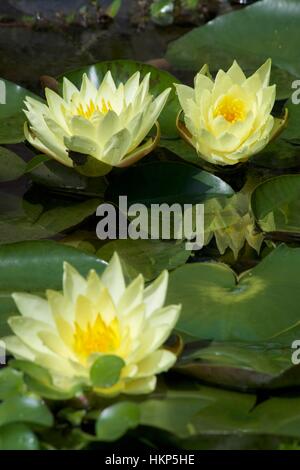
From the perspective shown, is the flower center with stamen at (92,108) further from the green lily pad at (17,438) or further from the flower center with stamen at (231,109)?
the green lily pad at (17,438)

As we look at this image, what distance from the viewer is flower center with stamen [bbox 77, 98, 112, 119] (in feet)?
6.79

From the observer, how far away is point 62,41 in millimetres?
3262

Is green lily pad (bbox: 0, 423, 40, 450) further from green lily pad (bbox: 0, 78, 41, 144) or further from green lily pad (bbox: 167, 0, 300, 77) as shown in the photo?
green lily pad (bbox: 167, 0, 300, 77)

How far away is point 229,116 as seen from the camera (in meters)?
2.11

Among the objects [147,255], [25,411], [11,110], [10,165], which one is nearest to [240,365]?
[25,411]

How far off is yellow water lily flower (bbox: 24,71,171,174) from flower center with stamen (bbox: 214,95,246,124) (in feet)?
0.48

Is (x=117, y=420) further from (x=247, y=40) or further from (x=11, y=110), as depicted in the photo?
(x=247, y=40)

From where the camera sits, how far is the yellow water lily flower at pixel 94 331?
1390 mm

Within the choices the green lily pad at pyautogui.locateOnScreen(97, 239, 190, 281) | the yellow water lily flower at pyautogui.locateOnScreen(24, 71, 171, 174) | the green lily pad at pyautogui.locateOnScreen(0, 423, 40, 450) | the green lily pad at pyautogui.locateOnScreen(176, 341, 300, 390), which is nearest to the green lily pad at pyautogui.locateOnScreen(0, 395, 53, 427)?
the green lily pad at pyautogui.locateOnScreen(0, 423, 40, 450)

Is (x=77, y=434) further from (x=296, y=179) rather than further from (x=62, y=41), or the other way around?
(x=62, y=41)

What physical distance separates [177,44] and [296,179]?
1111mm

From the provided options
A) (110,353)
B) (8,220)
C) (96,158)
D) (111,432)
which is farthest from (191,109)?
(111,432)

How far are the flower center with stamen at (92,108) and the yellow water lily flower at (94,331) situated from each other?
2.32ft
